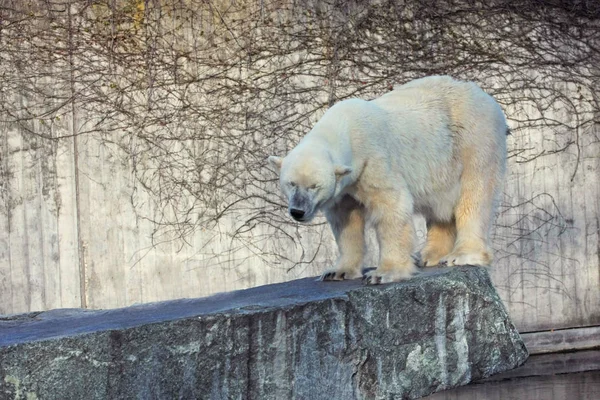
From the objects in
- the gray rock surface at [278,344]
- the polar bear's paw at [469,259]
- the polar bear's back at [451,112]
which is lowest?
the gray rock surface at [278,344]

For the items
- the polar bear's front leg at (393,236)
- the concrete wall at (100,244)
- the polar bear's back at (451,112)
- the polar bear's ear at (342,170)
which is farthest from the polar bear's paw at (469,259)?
the concrete wall at (100,244)

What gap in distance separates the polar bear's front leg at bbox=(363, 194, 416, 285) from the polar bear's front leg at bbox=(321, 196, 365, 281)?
8.3 inches

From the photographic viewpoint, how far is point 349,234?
4.56 m

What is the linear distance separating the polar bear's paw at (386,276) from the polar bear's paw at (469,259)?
474mm

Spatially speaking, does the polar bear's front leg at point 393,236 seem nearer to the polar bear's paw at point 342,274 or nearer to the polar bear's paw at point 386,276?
the polar bear's paw at point 386,276

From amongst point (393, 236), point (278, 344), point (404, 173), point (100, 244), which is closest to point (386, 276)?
point (393, 236)

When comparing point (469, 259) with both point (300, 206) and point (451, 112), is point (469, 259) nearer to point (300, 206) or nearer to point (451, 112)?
point (451, 112)

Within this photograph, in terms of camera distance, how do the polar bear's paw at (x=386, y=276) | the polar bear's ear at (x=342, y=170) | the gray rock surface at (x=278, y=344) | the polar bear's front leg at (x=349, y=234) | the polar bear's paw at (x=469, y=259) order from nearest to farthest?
the gray rock surface at (x=278, y=344) < the polar bear's ear at (x=342, y=170) < the polar bear's paw at (x=386, y=276) < the polar bear's front leg at (x=349, y=234) < the polar bear's paw at (x=469, y=259)

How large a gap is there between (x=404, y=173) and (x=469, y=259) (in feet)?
1.94

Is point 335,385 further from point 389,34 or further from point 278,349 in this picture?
point 389,34

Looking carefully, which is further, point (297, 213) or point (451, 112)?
point (451, 112)

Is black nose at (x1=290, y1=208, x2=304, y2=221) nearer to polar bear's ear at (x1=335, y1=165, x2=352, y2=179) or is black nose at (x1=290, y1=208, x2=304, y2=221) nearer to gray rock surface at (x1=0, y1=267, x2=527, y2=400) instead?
polar bear's ear at (x1=335, y1=165, x2=352, y2=179)

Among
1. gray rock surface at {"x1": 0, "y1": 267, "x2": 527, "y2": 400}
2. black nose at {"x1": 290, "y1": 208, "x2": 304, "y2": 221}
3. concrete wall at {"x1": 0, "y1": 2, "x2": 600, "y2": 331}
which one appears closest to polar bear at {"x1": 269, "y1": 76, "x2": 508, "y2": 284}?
black nose at {"x1": 290, "y1": 208, "x2": 304, "y2": 221}

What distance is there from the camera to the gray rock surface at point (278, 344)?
11.4ft
